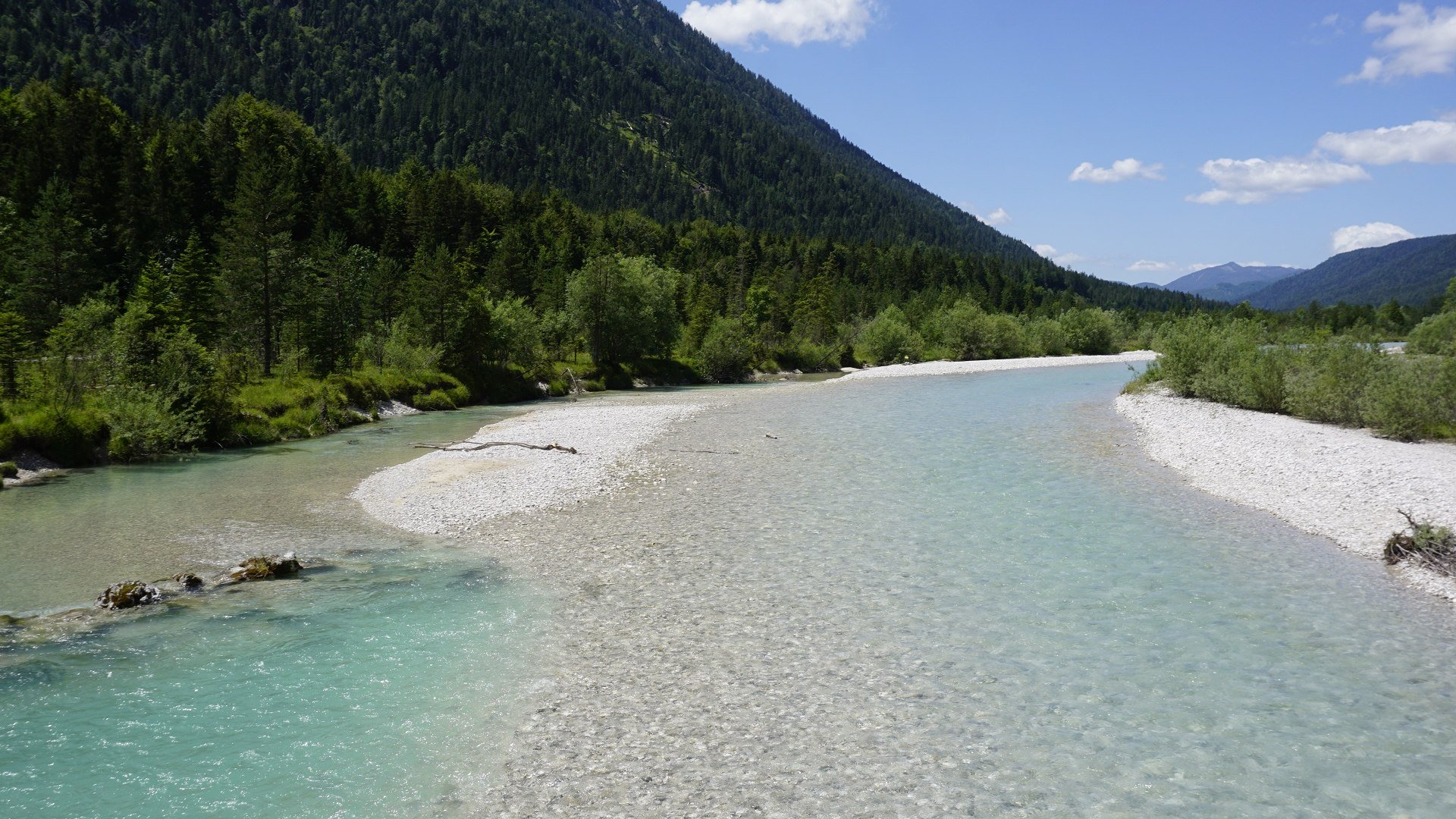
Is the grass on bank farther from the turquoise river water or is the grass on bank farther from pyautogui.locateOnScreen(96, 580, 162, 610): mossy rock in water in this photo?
pyautogui.locateOnScreen(96, 580, 162, 610): mossy rock in water

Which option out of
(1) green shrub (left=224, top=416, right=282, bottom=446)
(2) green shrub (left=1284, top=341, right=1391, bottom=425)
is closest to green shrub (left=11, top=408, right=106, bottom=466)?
(1) green shrub (left=224, top=416, right=282, bottom=446)

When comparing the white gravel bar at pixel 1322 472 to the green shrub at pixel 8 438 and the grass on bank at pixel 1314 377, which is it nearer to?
the grass on bank at pixel 1314 377

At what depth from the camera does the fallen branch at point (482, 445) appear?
106 ft

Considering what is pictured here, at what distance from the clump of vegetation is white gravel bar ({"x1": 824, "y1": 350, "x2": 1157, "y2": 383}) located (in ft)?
211

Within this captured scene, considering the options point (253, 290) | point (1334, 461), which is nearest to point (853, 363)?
point (253, 290)

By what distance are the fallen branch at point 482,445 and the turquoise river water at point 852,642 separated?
7742 mm

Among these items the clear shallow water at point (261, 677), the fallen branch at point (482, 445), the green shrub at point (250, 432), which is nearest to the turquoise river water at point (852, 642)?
the clear shallow water at point (261, 677)

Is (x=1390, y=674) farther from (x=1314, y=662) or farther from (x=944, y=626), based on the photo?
(x=944, y=626)

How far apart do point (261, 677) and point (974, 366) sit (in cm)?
10211

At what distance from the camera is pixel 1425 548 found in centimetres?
1730

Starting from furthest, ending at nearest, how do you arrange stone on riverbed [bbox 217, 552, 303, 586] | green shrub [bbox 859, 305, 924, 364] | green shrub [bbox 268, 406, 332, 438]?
green shrub [bbox 859, 305, 924, 364]
green shrub [bbox 268, 406, 332, 438]
stone on riverbed [bbox 217, 552, 303, 586]

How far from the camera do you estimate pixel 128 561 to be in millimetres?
17922

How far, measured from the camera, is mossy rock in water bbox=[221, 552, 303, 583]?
656 inches

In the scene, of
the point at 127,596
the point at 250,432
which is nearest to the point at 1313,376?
the point at 127,596
